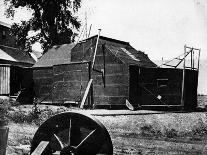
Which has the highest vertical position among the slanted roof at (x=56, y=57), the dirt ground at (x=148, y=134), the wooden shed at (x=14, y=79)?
the slanted roof at (x=56, y=57)

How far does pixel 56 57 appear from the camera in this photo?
27.9 m

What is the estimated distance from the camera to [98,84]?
2195 cm

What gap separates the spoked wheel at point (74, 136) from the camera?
175 inches

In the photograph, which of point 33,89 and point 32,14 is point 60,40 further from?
point 33,89

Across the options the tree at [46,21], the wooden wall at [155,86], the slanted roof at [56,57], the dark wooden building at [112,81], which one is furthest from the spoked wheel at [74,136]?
the tree at [46,21]

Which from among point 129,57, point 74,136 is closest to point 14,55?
point 129,57

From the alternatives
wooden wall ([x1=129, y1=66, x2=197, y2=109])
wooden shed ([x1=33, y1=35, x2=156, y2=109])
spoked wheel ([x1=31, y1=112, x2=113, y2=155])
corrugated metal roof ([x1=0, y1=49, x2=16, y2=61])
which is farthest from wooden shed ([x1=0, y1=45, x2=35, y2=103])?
spoked wheel ([x1=31, y1=112, x2=113, y2=155])

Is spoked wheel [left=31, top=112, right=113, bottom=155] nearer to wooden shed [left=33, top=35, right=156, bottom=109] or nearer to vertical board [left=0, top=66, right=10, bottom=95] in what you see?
wooden shed [left=33, top=35, right=156, bottom=109]

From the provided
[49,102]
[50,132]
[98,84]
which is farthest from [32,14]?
[50,132]

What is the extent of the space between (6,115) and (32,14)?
27760 mm

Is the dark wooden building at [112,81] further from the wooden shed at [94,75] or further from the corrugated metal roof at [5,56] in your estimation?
the corrugated metal roof at [5,56]

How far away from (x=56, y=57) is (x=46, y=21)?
14291mm

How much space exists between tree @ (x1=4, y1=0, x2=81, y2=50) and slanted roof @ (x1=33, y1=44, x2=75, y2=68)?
11.6 meters

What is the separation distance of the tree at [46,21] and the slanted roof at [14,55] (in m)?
3.90
